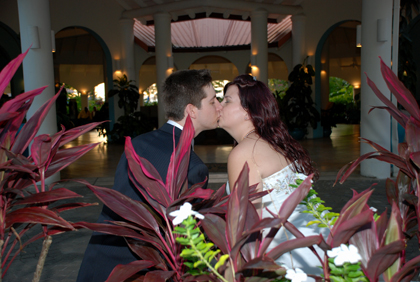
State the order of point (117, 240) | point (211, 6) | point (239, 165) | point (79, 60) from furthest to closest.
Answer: point (79, 60) → point (211, 6) → point (239, 165) → point (117, 240)

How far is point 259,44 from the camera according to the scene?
12219mm

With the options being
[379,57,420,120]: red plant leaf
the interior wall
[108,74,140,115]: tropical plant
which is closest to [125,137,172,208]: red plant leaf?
[379,57,420,120]: red plant leaf

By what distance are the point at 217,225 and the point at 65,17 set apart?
1174cm

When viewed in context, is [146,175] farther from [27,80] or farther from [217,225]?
[27,80]

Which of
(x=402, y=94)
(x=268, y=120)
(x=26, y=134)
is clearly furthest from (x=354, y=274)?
(x=268, y=120)

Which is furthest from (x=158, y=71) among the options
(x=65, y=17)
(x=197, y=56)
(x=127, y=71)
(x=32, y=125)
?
(x=32, y=125)

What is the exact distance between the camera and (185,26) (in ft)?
62.1

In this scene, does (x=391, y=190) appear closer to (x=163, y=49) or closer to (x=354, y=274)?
(x=354, y=274)

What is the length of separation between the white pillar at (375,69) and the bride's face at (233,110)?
4.41 meters

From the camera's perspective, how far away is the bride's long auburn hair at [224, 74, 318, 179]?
2125mm

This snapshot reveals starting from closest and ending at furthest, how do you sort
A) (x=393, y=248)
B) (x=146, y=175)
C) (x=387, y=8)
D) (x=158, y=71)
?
(x=393, y=248) → (x=146, y=175) → (x=387, y=8) → (x=158, y=71)

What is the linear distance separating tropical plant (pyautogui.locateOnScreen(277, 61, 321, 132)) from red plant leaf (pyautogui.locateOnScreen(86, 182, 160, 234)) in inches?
440

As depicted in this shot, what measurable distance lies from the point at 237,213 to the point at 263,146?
1.35 metres

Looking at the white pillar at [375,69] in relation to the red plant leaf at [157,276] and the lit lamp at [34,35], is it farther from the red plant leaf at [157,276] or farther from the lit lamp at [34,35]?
the red plant leaf at [157,276]
